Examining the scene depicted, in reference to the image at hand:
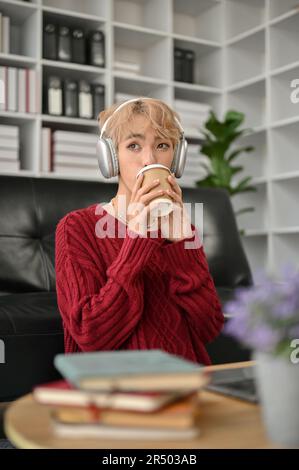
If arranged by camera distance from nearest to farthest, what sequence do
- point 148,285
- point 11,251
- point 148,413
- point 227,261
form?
point 148,413
point 148,285
point 11,251
point 227,261

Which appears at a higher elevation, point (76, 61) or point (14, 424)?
point (76, 61)

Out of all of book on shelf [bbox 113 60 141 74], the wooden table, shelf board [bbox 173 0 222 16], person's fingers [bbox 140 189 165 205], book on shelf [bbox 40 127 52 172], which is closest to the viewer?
the wooden table

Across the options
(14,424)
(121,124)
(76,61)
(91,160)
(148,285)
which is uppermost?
(76,61)

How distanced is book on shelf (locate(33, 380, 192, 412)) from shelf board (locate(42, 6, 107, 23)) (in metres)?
3.23

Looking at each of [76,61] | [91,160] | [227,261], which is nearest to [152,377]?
[227,261]

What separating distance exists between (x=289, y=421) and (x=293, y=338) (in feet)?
0.28

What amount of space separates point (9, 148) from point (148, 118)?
218cm

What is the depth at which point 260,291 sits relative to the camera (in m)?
→ 0.61

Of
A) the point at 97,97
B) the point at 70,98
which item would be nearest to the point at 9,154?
the point at 70,98

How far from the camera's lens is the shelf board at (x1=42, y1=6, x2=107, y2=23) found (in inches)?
136

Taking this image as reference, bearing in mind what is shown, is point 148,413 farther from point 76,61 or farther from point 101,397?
point 76,61

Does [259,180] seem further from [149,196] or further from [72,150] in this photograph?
[149,196]

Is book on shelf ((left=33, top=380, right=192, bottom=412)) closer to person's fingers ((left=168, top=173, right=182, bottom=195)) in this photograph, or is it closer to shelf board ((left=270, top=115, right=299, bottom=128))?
person's fingers ((left=168, top=173, right=182, bottom=195))

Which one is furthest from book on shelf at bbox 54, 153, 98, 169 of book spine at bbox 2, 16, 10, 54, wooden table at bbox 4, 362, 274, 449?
wooden table at bbox 4, 362, 274, 449
